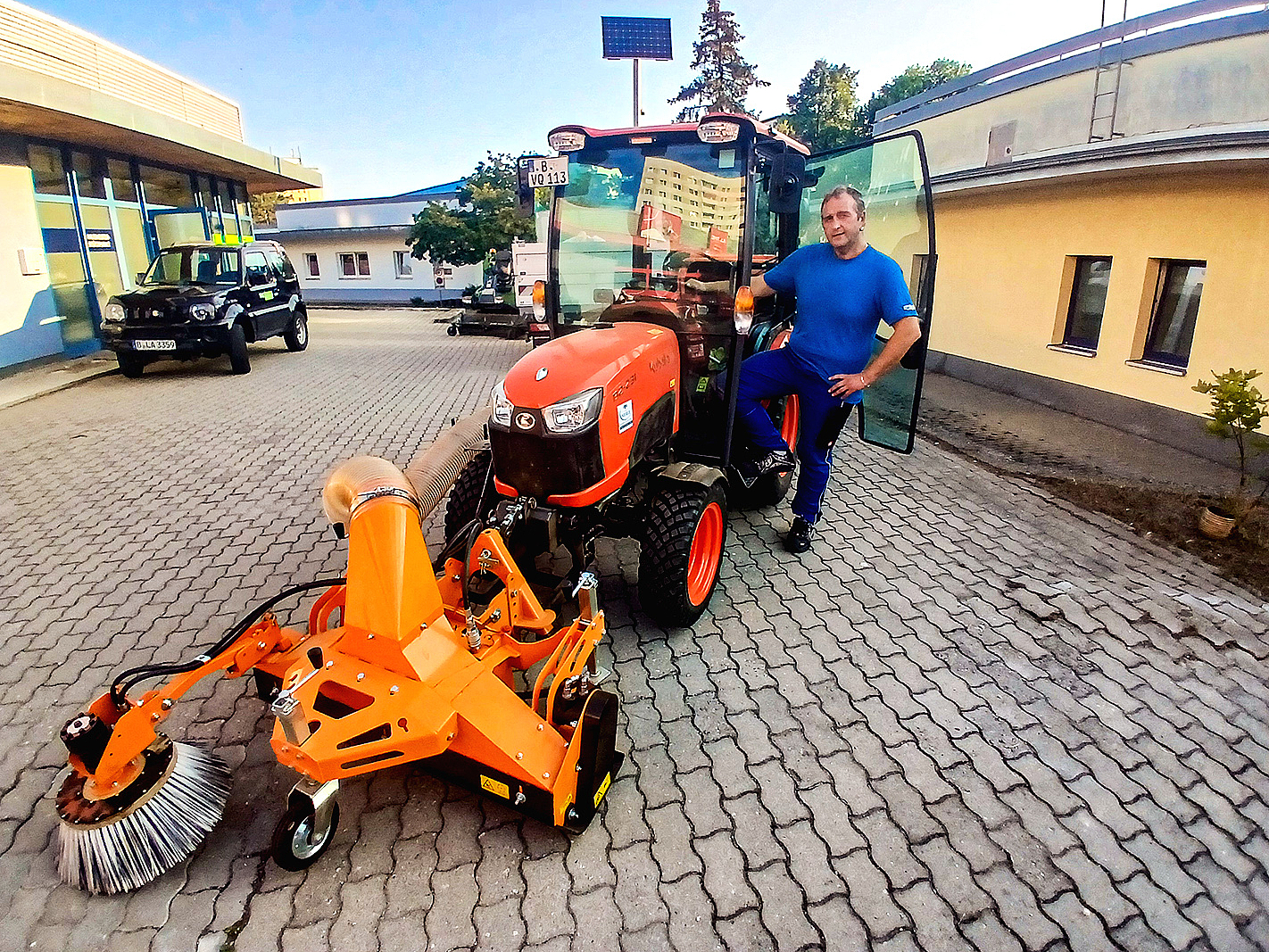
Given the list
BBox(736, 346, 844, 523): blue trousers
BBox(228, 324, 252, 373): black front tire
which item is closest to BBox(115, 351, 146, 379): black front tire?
BBox(228, 324, 252, 373): black front tire

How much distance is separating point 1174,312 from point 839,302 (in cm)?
449

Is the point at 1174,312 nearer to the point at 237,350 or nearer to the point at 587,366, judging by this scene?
the point at 587,366

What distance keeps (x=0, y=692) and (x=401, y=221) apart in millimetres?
27447

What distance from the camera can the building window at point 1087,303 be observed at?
7164 mm

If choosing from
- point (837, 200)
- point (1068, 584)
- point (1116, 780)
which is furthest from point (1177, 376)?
point (1116, 780)

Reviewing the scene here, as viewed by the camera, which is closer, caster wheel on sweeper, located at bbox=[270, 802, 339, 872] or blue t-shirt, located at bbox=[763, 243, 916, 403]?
caster wheel on sweeper, located at bbox=[270, 802, 339, 872]

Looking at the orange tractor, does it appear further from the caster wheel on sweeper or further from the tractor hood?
the caster wheel on sweeper

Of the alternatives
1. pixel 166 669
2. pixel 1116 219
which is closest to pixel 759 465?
pixel 166 669

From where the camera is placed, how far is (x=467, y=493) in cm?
357

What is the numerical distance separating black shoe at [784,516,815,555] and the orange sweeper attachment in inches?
80.0

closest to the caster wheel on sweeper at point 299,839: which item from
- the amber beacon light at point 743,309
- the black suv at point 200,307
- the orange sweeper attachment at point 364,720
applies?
the orange sweeper attachment at point 364,720

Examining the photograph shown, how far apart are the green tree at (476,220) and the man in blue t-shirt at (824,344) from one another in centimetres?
1511

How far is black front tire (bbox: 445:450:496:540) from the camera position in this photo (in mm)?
3523

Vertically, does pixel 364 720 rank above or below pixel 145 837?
above
